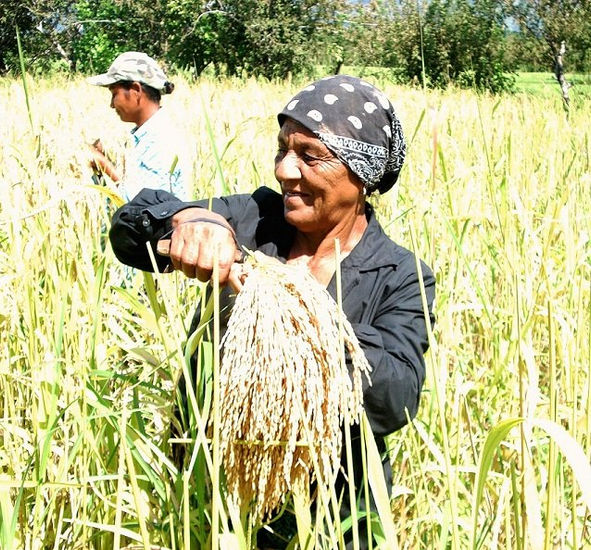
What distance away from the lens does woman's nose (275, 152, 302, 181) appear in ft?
3.97

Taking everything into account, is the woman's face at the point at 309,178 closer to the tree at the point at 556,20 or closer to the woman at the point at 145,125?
the woman at the point at 145,125

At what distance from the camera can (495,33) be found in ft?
48.6

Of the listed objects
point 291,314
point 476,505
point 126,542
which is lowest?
point 126,542

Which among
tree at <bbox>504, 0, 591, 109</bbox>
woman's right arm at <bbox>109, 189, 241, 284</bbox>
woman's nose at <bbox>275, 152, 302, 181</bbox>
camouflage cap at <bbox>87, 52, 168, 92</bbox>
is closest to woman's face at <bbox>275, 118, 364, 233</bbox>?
woman's nose at <bbox>275, 152, 302, 181</bbox>

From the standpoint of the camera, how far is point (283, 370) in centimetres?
74

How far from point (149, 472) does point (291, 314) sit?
0.39 m

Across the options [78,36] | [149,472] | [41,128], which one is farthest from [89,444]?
[78,36]

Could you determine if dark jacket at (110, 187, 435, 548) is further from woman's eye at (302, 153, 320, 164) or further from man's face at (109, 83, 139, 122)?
man's face at (109, 83, 139, 122)

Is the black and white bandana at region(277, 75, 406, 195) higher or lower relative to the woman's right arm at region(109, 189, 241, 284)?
higher

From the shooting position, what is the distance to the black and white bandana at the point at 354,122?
3.98 ft

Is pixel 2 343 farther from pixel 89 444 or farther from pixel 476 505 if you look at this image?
pixel 476 505

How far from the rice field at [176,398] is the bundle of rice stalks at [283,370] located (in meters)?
0.05

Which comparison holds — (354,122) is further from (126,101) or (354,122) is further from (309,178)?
(126,101)

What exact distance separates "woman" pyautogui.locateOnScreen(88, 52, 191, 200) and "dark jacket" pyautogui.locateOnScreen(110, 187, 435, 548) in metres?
1.19
